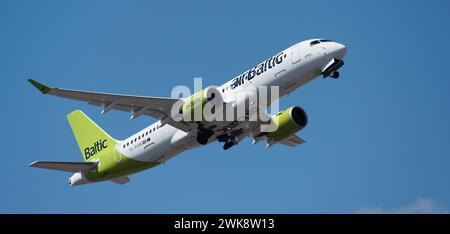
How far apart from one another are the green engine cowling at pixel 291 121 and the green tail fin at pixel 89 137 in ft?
36.6

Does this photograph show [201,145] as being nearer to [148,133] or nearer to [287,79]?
[148,133]

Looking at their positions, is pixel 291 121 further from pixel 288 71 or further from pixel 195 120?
pixel 195 120

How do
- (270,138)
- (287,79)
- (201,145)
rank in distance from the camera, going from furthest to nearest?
1. (270,138)
2. (201,145)
3. (287,79)

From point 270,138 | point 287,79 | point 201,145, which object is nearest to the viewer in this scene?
point 287,79

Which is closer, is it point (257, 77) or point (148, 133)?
point (257, 77)

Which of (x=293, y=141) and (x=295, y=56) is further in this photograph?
(x=293, y=141)

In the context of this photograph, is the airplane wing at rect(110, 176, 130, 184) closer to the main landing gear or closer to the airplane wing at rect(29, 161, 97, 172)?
the airplane wing at rect(29, 161, 97, 172)

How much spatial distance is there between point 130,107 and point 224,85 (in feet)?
18.9

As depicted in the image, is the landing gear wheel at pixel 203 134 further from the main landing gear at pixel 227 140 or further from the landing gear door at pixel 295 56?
the landing gear door at pixel 295 56

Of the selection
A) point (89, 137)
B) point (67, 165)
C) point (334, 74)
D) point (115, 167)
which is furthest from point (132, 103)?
point (334, 74)

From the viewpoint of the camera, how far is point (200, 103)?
4869cm

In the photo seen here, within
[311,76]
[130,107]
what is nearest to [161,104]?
[130,107]

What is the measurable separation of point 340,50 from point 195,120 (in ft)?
30.4

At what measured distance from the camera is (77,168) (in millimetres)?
55438
